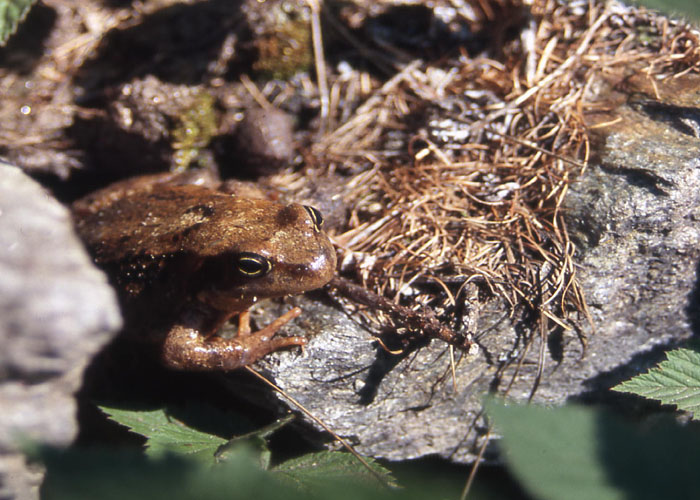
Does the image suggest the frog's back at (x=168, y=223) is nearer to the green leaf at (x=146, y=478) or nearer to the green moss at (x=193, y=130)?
the green moss at (x=193, y=130)

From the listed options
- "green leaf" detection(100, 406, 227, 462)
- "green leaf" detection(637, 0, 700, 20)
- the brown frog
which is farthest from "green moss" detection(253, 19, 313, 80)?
"green leaf" detection(637, 0, 700, 20)

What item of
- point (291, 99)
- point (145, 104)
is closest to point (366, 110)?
point (291, 99)

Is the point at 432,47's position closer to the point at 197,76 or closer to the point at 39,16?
the point at 197,76

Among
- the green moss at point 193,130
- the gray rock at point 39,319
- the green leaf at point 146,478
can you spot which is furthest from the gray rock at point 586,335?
the green leaf at point 146,478

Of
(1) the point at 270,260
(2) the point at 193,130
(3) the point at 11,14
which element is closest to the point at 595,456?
(1) the point at 270,260

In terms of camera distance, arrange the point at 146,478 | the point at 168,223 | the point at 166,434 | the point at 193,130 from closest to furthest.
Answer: the point at 146,478
the point at 166,434
the point at 168,223
the point at 193,130

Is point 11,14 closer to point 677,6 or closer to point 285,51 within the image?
point 285,51
